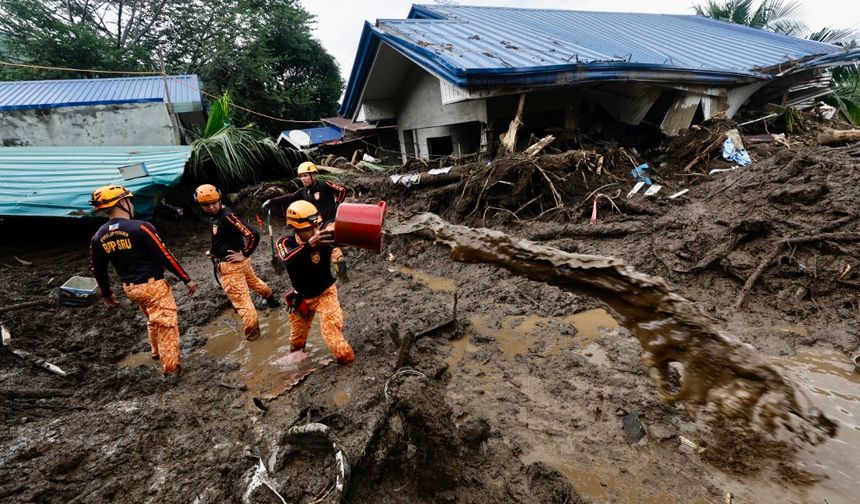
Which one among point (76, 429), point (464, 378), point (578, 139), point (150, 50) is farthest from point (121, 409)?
point (150, 50)

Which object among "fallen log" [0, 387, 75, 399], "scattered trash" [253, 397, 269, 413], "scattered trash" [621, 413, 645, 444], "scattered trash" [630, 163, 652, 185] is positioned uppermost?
"scattered trash" [630, 163, 652, 185]

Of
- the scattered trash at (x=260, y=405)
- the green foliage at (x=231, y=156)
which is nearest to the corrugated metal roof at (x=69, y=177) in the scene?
the green foliage at (x=231, y=156)

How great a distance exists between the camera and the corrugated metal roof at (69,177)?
20.6ft

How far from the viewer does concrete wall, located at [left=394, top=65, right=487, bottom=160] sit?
8.75 meters

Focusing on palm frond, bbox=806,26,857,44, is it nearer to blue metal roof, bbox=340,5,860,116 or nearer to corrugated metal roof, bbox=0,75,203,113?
blue metal roof, bbox=340,5,860,116

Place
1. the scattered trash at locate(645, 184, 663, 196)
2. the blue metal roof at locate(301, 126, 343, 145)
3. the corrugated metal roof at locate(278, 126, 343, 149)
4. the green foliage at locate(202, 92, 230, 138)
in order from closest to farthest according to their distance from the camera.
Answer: the scattered trash at locate(645, 184, 663, 196)
the green foliage at locate(202, 92, 230, 138)
the corrugated metal roof at locate(278, 126, 343, 149)
the blue metal roof at locate(301, 126, 343, 145)

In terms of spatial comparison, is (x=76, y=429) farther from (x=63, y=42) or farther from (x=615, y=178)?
(x=63, y=42)

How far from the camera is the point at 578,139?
8211 mm

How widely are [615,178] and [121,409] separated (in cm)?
766

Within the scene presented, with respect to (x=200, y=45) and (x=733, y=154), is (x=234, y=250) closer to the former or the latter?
(x=733, y=154)

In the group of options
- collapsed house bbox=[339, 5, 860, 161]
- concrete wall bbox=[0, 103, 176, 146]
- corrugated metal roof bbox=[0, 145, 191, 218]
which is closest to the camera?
corrugated metal roof bbox=[0, 145, 191, 218]

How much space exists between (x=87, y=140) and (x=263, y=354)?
32.6 feet

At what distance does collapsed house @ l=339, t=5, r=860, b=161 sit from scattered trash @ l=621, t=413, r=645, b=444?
5.51 meters

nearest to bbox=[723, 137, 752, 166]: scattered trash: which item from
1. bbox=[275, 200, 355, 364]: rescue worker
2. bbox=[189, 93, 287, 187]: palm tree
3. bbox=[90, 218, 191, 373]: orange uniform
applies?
bbox=[275, 200, 355, 364]: rescue worker
